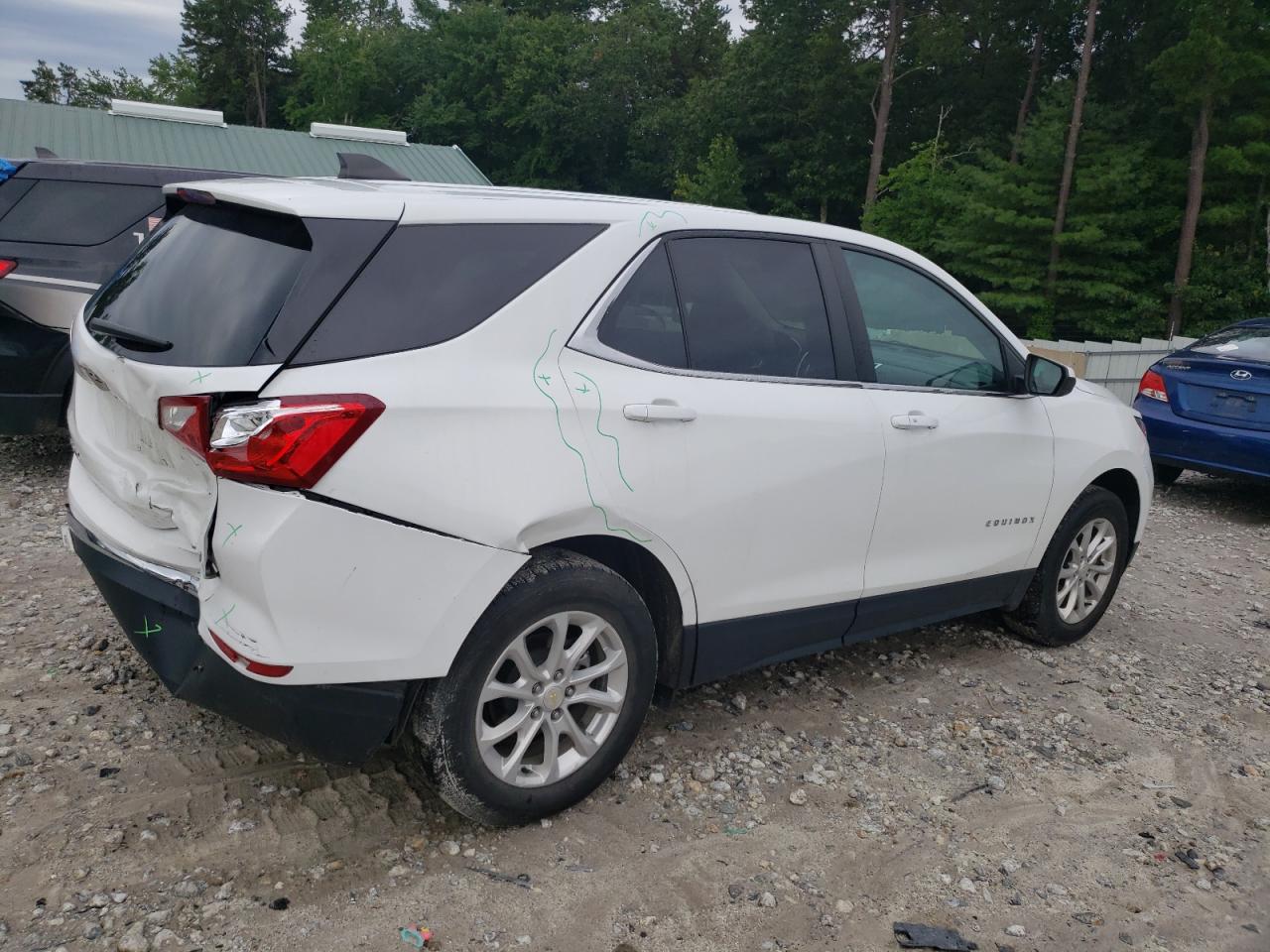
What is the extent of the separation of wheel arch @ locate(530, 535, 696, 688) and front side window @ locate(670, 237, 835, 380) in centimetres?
63

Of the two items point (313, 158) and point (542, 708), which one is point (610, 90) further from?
point (542, 708)

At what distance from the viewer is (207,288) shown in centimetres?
293

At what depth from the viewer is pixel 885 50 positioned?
1650 inches

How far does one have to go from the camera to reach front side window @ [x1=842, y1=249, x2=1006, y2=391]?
13.1ft

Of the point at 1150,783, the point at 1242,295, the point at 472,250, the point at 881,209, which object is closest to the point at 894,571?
the point at 1150,783

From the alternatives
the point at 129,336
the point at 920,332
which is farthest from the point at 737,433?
the point at 129,336

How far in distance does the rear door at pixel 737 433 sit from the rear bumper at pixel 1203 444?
5.69m

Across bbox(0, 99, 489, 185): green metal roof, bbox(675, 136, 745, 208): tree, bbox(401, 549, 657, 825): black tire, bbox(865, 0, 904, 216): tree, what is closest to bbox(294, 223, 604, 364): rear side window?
bbox(401, 549, 657, 825): black tire

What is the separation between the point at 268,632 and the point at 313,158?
28.4 m

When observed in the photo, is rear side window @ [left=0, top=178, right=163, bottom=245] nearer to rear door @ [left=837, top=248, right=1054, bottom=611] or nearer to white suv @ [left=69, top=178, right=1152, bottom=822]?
white suv @ [left=69, top=178, right=1152, bottom=822]

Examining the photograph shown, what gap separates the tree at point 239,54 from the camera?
7800cm

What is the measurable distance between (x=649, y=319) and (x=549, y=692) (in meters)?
1.17

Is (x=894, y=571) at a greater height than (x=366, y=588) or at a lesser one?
lesser

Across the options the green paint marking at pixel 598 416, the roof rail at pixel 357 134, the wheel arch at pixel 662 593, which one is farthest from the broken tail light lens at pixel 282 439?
the roof rail at pixel 357 134
